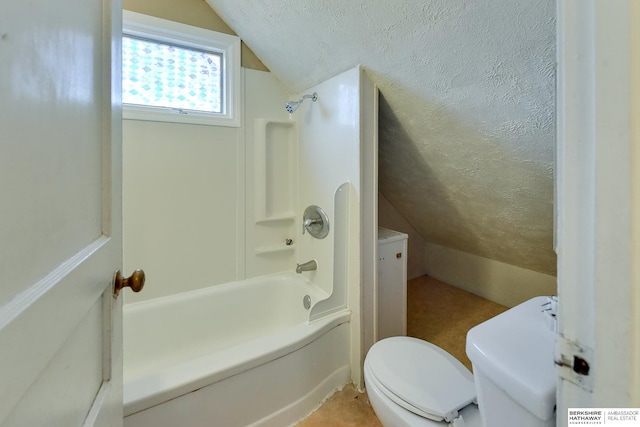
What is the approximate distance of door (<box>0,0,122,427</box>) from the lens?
1.02 feet

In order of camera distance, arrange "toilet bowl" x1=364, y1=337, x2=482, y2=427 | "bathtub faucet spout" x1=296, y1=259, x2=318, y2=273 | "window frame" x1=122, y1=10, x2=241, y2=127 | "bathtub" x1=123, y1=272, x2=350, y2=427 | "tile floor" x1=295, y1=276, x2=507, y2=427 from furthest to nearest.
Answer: "bathtub faucet spout" x1=296, y1=259, x2=318, y2=273 < "window frame" x1=122, y1=10, x2=241, y2=127 < "tile floor" x1=295, y1=276, x2=507, y2=427 < "bathtub" x1=123, y1=272, x2=350, y2=427 < "toilet bowl" x1=364, y1=337, x2=482, y2=427

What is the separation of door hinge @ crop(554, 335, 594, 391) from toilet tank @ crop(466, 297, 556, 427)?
0.15m

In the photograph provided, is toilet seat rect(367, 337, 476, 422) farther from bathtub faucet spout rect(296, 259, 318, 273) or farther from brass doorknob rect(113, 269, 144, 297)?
brass doorknob rect(113, 269, 144, 297)

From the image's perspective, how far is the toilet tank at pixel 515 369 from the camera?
502mm

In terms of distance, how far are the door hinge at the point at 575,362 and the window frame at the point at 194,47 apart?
78.3 inches

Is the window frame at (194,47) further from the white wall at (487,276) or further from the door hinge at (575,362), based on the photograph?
the white wall at (487,276)

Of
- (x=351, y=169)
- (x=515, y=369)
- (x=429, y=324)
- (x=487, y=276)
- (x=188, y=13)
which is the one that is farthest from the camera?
(x=487, y=276)

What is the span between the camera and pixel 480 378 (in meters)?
0.63

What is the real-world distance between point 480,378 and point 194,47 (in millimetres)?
2292

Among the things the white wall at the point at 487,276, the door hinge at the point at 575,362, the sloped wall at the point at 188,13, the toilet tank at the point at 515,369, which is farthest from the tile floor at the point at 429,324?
the sloped wall at the point at 188,13

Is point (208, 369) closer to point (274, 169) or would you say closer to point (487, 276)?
point (274, 169)

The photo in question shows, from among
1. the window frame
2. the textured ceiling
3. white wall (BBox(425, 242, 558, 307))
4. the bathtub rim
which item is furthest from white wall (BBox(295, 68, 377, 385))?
white wall (BBox(425, 242, 558, 307))

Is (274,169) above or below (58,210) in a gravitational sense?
above

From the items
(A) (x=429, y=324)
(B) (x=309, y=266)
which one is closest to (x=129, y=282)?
(B) (x=309, y=266)
